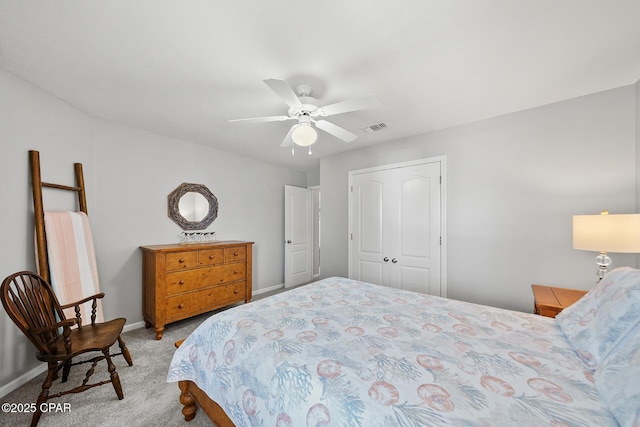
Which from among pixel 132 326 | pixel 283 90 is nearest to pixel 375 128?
pixel 283 90

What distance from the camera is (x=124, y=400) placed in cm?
177

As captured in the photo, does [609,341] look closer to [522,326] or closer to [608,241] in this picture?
[522,326]

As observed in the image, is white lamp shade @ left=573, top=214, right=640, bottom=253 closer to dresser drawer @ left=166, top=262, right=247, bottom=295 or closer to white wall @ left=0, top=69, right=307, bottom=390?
dresser drawer @ left=166, top=262, right=247, bottom=295

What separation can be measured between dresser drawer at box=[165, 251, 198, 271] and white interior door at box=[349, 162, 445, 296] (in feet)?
7.24

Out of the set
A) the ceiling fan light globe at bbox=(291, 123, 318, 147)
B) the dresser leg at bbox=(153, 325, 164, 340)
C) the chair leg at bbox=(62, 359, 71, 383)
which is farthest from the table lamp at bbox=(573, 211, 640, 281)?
the chair leg at bbox=(62, 359, 71, 383)

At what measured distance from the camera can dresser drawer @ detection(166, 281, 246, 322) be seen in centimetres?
282

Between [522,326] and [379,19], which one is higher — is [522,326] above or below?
below

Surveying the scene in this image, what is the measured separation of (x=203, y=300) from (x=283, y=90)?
2.71m

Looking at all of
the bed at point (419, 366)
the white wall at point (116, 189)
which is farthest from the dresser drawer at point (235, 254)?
the bed at point (419, 366)

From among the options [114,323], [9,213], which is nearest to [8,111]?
[9,213]

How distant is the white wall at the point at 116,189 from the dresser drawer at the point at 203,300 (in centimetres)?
61

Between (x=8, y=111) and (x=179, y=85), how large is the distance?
127 cm

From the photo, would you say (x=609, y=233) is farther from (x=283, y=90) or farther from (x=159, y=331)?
(x=159, y=331)

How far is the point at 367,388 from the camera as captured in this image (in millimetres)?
933
